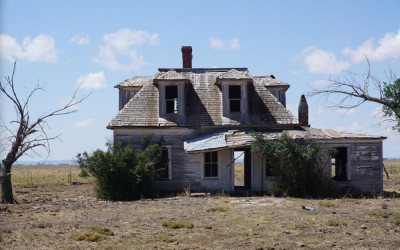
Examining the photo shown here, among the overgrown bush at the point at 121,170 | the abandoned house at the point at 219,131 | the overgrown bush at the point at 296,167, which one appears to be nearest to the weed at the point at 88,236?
the overgrown bush at the point at 121,170

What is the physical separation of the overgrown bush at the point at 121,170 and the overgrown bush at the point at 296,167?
A: 4321 millimetres

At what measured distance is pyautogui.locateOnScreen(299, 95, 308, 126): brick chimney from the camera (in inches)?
794

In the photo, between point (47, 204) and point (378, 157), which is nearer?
point (47, 204)

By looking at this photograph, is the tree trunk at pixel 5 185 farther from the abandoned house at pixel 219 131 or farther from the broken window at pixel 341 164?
the broken window at pixel 341 164

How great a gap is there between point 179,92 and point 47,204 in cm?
748

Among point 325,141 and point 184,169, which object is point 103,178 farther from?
point 325,141

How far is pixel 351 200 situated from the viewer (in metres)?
14.8

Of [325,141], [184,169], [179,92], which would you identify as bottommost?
[184,169]

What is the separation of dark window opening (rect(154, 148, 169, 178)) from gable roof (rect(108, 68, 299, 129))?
132 centimetres

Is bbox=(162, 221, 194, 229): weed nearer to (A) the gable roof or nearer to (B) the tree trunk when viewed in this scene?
(B) the tree trunk

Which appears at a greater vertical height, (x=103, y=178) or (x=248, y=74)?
(x=248, y=74)

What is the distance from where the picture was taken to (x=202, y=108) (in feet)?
62.6

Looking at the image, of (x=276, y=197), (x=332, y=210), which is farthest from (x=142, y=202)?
(x=332, y=210)

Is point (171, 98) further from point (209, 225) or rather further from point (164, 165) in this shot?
point (209, 225)
